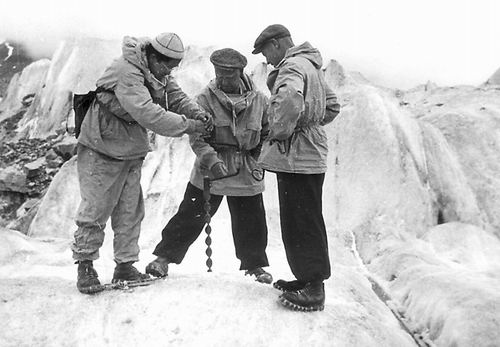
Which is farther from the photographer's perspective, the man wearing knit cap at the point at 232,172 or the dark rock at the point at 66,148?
the dark rock at the point at 66,148

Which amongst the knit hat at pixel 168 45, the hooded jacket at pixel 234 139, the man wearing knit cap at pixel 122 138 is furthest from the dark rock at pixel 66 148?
the knit hat at pixel 168 45

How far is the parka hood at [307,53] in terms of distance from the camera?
5109 millimetres

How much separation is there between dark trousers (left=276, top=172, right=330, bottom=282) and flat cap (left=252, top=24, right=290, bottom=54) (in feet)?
3.95

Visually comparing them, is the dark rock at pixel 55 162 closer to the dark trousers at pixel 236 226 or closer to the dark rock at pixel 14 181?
the dark rock at pixel 14 181

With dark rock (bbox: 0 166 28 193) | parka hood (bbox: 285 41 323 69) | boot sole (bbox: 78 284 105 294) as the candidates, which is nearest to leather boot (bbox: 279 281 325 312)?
boot sole (bbox: 78 284 105 294)

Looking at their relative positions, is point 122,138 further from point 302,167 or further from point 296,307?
point 296,307

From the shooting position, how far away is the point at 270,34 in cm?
515

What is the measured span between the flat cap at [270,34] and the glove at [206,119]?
3.01 feet

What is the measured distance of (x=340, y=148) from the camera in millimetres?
13422

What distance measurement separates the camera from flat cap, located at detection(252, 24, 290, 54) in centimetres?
515

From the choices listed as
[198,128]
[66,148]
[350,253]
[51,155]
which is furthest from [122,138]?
[51,155]

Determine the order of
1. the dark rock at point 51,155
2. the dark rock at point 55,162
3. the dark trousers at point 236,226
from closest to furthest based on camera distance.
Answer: the dark trousers at point 236,226 < the dark rock at point 55,162 < the dark rock at point 51,155

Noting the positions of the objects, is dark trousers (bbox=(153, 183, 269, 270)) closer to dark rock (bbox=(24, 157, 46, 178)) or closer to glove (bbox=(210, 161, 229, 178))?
glove (bbox=(210, 161, 229, 178))

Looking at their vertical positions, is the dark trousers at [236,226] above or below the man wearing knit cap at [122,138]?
below
